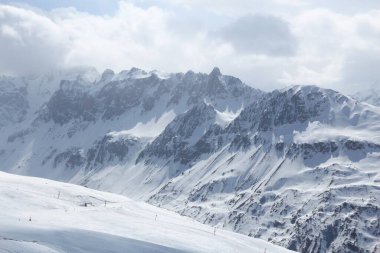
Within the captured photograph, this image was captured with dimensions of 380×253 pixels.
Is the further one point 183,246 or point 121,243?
point 183,246

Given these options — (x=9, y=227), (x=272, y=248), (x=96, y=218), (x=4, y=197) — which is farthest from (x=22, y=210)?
(x=272, y=248)

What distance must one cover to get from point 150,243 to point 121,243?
15.2 ft

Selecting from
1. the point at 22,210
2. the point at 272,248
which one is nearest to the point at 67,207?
the point at 22,210

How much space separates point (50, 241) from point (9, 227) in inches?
172

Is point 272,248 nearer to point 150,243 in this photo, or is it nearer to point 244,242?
point 244,242

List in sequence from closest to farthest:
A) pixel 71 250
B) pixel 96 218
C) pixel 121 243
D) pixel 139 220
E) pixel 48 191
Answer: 1. pixel 71 250
2. pixel 121 243
3. pixel 96 218
4. pixel 139 220
5. pixel 48 191

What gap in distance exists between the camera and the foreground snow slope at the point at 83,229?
5167 cm

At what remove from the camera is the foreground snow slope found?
51.7 metres

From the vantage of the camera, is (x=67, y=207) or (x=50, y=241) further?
(x=67, y=207)

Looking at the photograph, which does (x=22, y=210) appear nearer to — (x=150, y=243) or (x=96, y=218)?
(x=96, y=218)

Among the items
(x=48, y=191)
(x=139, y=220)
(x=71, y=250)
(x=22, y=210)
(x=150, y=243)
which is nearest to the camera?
(x=71, y=250)

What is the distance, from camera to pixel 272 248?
8306cm

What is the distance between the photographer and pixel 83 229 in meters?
60.6

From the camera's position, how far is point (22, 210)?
68.8 meters
